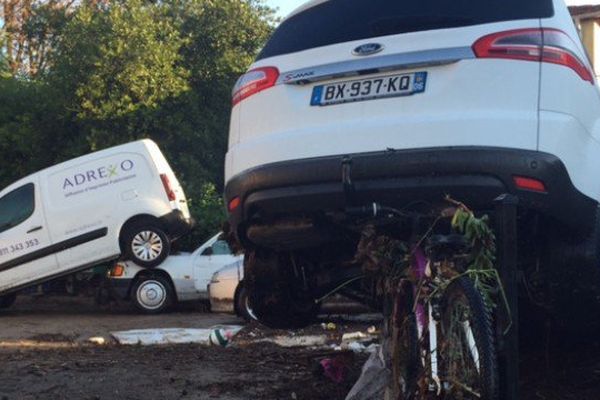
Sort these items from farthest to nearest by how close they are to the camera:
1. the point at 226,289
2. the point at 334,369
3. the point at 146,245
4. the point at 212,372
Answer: the point at 146,245
the point at 226,289
the point at 212,372
the point at 334,369

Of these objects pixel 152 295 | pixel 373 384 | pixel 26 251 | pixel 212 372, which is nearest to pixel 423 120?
pixel 373 384

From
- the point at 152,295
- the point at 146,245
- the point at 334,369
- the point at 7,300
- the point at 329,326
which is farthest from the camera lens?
the point at 7,300

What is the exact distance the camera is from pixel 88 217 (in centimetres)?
1417

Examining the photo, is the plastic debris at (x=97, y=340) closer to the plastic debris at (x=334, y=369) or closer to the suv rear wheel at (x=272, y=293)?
the plastic debris at (x=334, y=369)

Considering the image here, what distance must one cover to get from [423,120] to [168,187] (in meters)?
10.8

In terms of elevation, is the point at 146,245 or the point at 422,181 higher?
the point at 146,245

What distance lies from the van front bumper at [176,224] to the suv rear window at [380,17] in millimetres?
9775

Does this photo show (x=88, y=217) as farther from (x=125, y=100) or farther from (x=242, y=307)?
(x=125, y=100)

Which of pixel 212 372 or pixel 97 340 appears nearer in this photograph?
pixel 212 372

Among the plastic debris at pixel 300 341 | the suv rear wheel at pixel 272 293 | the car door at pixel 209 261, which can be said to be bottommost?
the plastic debris at pixel 300 341

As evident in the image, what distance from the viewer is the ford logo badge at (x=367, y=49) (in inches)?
167

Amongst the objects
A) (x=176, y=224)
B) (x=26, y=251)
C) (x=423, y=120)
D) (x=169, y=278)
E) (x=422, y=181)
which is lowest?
(x=422, y=181)

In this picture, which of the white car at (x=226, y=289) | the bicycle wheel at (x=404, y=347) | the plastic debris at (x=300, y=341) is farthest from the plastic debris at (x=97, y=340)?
the bicycle wheel at (x=404, y=347)

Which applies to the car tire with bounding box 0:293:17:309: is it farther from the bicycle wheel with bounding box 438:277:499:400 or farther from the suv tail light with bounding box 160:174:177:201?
the bicycle wheel with bounding box 438:277:499:400
